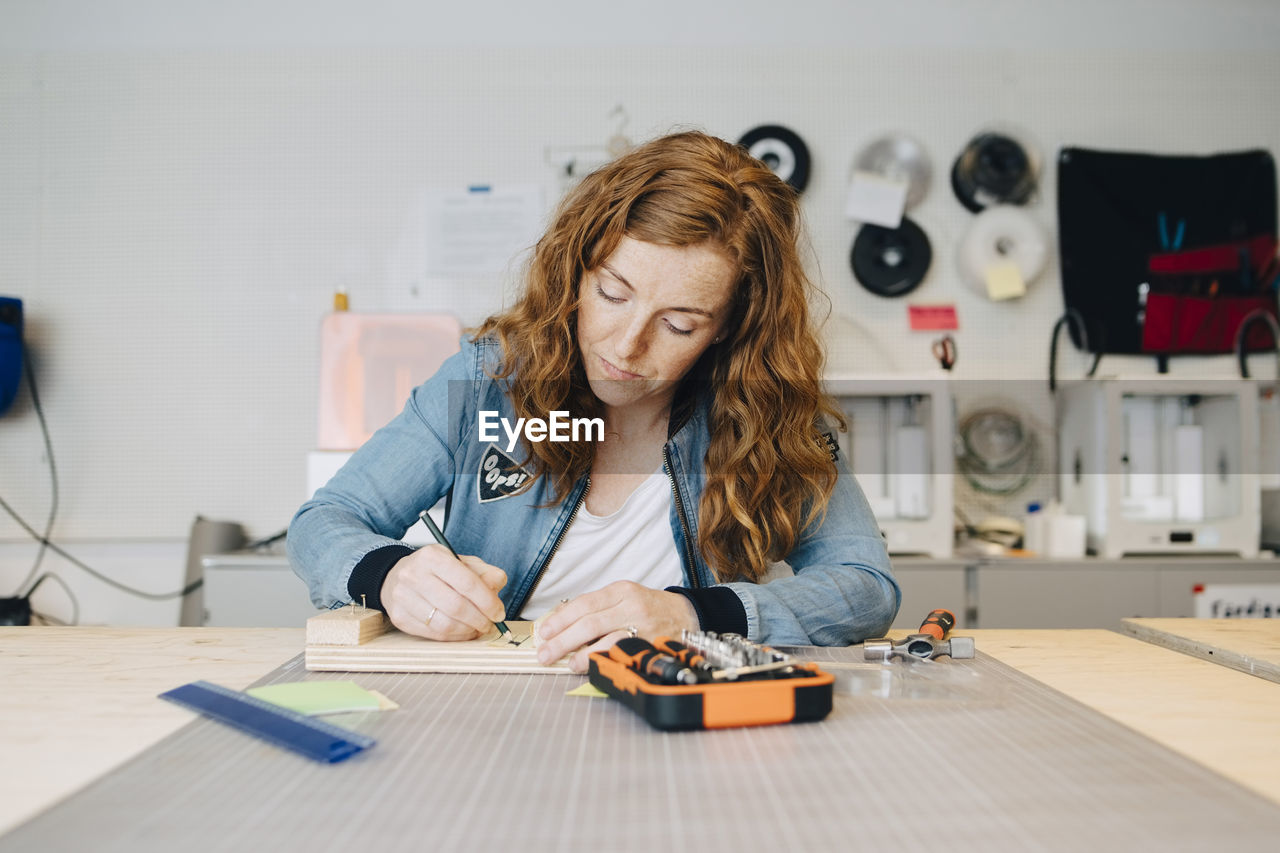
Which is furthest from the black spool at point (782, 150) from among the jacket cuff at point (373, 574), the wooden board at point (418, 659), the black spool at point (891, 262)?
the wooden board at point (418, 659)

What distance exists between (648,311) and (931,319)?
6.37ft

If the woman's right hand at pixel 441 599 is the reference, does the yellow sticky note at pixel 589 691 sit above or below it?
below

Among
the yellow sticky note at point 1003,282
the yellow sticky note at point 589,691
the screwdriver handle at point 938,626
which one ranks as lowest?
the yellow sticky note at point 589,691

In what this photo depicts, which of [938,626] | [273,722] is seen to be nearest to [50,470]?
[273,722]

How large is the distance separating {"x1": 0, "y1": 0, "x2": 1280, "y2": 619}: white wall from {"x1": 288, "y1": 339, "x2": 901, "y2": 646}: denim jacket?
1657mm

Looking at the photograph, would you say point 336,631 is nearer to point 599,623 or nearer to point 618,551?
point 599,623

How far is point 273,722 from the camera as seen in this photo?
0.68 m

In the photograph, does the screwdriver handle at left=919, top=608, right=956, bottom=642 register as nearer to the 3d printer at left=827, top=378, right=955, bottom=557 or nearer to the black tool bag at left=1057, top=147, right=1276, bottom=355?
the 3d printer at left=827, top=378, right=955, bottom=557

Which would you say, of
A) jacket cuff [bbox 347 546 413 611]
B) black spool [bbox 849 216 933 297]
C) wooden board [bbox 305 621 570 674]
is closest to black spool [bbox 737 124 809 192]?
black spool [bbox 849 216 933 297]

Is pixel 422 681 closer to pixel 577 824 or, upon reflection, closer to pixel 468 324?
pixel 577 824

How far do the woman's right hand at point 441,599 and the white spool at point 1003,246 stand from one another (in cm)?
230

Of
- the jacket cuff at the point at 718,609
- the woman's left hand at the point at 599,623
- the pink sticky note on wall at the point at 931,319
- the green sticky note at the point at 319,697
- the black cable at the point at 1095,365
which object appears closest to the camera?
the green sticky note at the point at 319,697

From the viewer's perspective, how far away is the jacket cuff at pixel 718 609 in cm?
97

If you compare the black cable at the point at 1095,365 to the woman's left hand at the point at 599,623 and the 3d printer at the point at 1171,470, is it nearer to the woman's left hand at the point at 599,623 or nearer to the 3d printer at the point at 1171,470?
the 3d printer at the point at 1171,470
